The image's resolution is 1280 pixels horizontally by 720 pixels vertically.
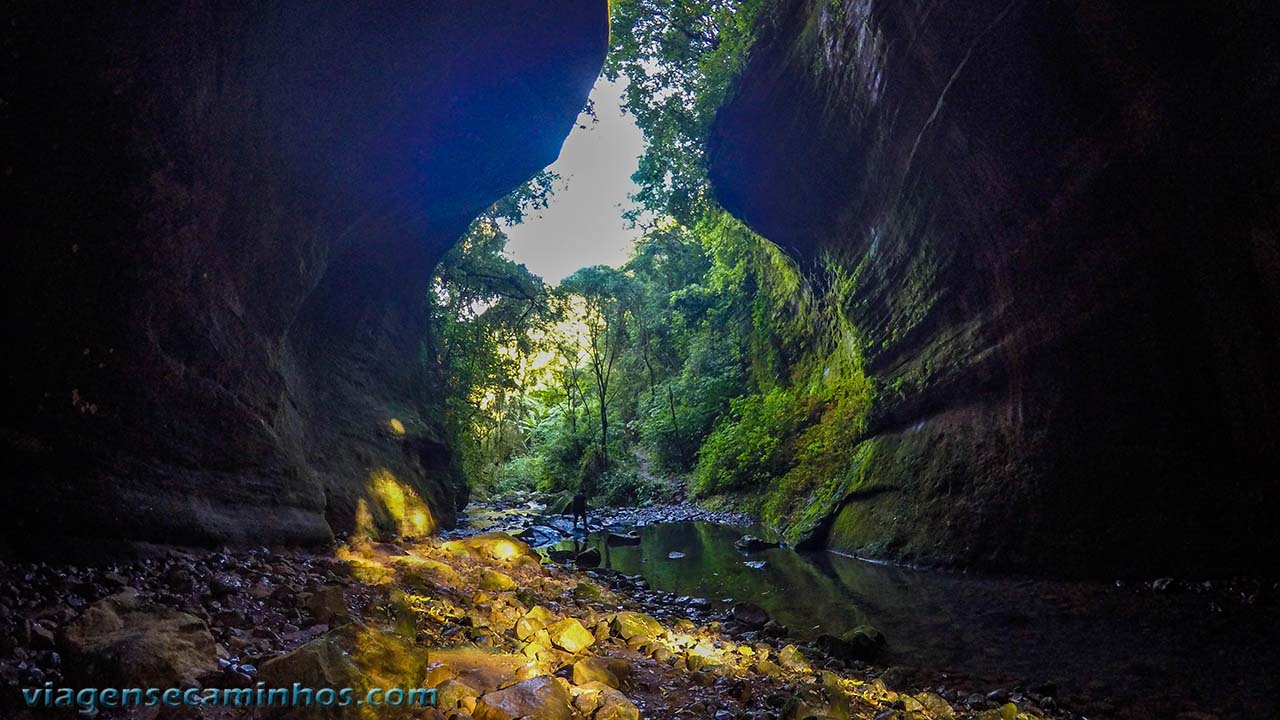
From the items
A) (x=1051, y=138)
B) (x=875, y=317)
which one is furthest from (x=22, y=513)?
(x=875, y=317)

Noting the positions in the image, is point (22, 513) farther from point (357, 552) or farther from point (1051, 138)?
point (1051, 138)

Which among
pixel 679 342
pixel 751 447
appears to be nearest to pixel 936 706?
pixel 751 447

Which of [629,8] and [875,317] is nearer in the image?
[875,317]

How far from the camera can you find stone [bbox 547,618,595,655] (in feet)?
12.8

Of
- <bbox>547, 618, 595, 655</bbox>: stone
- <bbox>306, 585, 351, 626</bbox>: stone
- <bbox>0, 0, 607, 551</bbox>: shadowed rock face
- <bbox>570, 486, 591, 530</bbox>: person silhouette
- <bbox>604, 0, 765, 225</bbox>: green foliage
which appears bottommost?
<bbox>570, 486, 591, 530</bbox>: person silhouette

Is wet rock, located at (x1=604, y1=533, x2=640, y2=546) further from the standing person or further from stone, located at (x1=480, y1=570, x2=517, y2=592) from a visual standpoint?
stone, located at (x1=480, y1=570, x2=517, y2=592)

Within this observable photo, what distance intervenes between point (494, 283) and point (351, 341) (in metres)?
5.54

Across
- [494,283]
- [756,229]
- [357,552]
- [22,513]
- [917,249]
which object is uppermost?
[756,229]

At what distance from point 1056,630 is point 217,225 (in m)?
7.62

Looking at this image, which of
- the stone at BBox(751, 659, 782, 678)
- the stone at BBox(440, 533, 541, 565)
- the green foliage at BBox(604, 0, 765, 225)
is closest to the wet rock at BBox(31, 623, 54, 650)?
the stone at BBox(751, 659, 782, 678)

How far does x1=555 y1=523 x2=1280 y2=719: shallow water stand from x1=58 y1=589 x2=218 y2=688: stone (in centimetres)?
A: 441

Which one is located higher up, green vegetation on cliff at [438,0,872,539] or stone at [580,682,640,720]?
green vegetation on cliff at [438,0,872,539]

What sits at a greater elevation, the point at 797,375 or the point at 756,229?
the point at 756,229

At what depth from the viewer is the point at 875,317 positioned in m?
9.99
